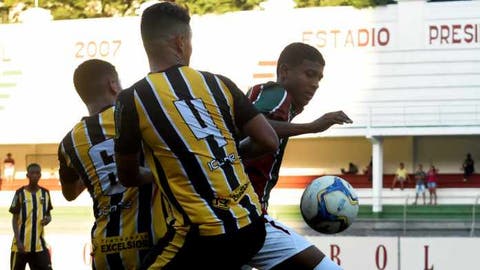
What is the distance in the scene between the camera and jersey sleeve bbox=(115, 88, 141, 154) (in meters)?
4.33

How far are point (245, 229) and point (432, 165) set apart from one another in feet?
143

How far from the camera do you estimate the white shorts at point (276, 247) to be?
16.8ft

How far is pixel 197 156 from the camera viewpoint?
4.25 meters

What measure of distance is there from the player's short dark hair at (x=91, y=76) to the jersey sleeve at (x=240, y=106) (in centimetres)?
142

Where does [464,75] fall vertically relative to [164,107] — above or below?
above

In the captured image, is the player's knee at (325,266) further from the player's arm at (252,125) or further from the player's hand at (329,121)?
the player's arm at (252,125)

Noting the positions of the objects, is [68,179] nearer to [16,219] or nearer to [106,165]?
[106,165]

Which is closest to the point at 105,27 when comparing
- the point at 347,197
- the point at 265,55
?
the point at 265,55

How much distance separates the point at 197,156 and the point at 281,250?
1.11 m

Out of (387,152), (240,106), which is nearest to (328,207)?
(240,106)

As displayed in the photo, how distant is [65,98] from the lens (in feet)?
162

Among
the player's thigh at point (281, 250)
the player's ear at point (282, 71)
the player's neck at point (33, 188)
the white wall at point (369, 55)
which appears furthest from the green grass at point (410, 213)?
the player's thigh at point (281, 250)

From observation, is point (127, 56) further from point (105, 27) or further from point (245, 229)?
point (245, 229)

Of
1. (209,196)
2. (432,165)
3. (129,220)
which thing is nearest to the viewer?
(209,196)
